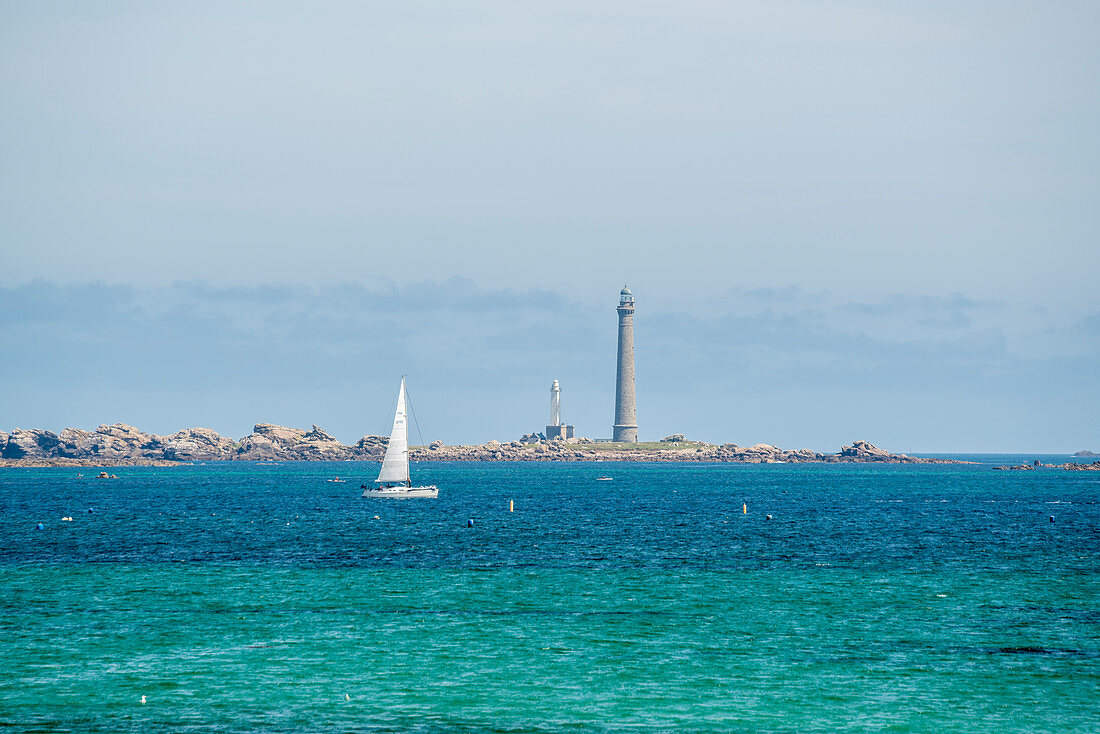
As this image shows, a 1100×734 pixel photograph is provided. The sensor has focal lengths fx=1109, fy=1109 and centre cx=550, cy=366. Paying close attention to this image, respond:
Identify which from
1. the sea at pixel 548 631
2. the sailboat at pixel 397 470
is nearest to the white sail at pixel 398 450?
the sailboat at pixel 397 470

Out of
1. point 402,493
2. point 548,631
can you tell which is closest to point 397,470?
point 402,493

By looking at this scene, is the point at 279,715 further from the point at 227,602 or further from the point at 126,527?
the point at 126,527

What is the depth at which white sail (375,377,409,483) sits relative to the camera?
14595 cm

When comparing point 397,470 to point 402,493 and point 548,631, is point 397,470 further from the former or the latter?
point 548,631

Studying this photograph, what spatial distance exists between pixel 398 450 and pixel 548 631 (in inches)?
4115

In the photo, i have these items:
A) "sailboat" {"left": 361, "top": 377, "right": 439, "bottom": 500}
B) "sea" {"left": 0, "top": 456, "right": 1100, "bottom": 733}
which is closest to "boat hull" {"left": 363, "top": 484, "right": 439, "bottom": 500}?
"sailboat" {"left": 361, "top": 377, "right": 439, "bottom": 500}

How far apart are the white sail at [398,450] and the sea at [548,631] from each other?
134 ft

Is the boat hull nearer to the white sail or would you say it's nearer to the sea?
the white sail

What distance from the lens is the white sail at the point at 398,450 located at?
145950 millimetres

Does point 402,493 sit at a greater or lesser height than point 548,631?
greater

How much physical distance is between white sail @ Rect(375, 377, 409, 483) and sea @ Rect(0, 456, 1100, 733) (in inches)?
1606

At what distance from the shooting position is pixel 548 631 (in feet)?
166

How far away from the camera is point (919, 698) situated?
3838 cm

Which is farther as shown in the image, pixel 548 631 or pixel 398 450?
pixel 398 450
